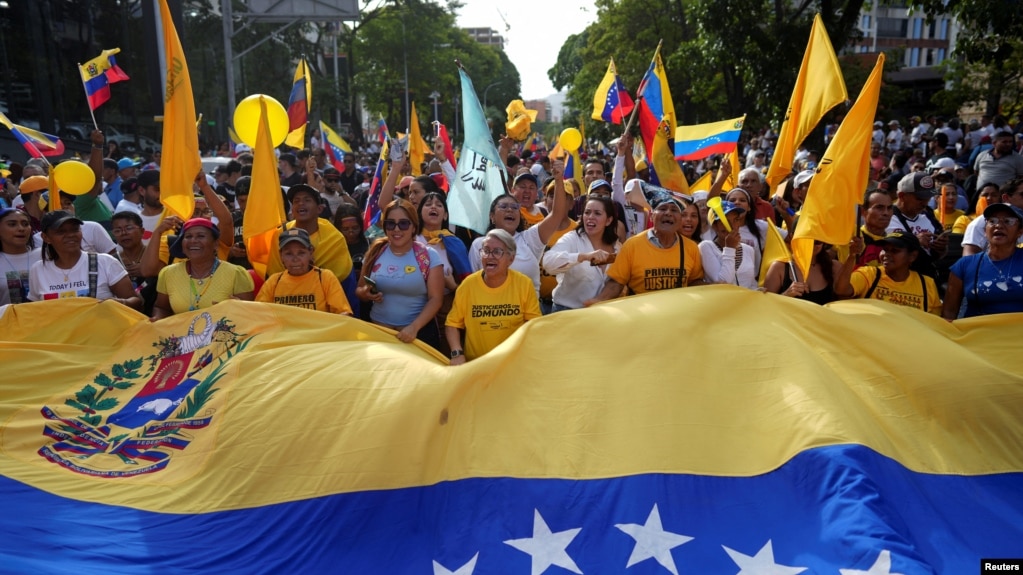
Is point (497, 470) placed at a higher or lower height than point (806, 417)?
lower

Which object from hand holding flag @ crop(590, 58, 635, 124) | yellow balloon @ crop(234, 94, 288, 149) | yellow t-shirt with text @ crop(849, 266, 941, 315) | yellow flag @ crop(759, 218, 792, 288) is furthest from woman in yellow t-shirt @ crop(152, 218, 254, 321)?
hand holding flag @ crop(590, 58, 635, 124)

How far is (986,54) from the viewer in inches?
495

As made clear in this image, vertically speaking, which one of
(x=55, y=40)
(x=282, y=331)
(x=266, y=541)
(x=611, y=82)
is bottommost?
(x=266, y=541)

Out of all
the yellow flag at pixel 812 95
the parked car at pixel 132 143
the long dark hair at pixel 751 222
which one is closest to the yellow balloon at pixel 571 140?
the long dark hair at pixel 751 222

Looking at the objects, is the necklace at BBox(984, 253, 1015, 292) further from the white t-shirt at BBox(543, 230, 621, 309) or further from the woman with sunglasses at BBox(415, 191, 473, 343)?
the woman with sunglasses at BBox(415, 191, 473, 343)

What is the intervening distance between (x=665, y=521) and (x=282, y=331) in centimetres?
268

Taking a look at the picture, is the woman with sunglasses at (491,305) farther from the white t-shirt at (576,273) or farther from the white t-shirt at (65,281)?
the white t-shirt at (65,281)

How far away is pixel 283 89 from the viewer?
112 feet

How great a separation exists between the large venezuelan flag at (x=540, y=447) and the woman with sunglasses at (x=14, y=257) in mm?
764

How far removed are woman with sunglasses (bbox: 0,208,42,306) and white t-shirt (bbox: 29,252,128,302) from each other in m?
0.12

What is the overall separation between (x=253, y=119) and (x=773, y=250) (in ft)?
14.9

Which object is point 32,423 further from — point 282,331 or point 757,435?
point 757,435

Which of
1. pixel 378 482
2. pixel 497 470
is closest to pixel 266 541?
pixel 378 482

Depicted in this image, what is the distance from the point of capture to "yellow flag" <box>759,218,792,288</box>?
554cm
